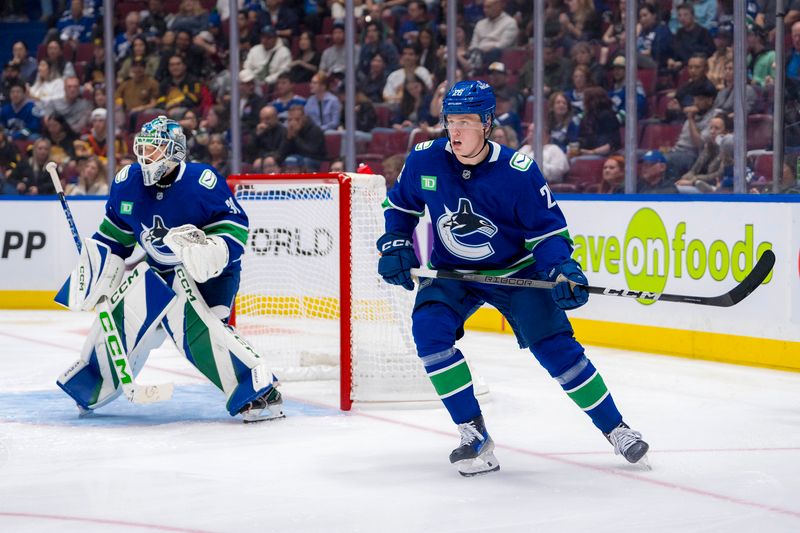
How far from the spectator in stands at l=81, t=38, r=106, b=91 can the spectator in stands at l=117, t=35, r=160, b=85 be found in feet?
0.45

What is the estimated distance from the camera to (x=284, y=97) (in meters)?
8.41

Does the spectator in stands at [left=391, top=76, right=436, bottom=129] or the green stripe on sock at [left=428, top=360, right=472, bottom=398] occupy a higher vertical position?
the spectator in stands at [left=391, top=76, right=436, bottom=129]

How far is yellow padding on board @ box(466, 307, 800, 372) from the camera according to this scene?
17.8 ft

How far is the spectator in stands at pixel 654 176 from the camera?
20.5 ft

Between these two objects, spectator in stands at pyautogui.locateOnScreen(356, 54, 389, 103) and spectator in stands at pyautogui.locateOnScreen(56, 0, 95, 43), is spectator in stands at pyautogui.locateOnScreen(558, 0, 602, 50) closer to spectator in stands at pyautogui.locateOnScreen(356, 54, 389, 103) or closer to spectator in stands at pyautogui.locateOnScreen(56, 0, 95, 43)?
spectator in stands at pyautogui.locateOnScreen(356, 54, 389, 103)

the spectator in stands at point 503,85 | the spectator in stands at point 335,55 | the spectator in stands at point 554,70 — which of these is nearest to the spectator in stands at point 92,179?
the spectator in stands at point 335,55

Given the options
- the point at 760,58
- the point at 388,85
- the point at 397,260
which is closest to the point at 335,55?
the point at 388,85

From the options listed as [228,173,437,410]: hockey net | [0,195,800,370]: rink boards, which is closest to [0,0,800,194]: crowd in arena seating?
[0,195,800,370]: rink boards

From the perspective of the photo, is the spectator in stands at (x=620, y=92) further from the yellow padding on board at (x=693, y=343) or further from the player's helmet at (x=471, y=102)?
the player's helmet at (x=471, y=102)

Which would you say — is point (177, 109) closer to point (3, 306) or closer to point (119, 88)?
point (119, 88)

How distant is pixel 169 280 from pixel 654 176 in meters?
2.90

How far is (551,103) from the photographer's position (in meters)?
7.01

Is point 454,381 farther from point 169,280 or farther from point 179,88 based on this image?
point 179,88

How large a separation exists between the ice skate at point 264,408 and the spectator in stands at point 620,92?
9.85 feet
